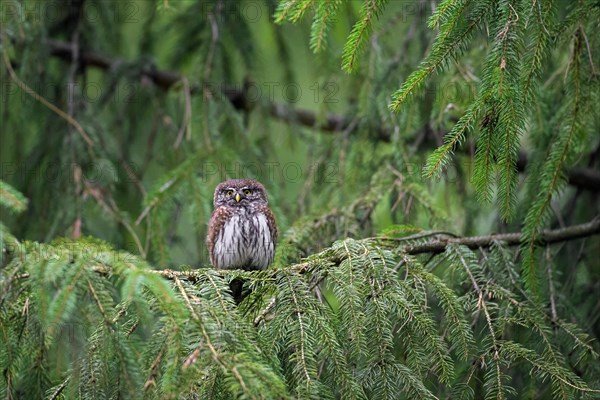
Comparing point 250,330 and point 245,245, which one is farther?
point 245,245

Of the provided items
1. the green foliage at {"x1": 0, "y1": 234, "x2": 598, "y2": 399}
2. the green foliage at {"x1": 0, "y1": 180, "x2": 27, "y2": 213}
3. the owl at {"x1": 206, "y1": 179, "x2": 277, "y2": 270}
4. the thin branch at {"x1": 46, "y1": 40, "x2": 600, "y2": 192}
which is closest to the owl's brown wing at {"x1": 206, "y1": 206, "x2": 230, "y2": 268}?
the owl at {"x1": 206, "y1": 179, "x2": 277, "y2": 270}

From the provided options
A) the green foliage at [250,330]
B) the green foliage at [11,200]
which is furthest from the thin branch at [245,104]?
the green foliage at [11,200]

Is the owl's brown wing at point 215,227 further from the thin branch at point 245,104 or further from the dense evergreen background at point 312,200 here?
the thin branch at point 245,104

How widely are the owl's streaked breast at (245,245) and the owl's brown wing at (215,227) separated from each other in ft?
0.10

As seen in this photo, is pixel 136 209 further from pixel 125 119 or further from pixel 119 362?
pixel 119 362

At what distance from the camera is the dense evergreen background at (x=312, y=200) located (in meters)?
2.37

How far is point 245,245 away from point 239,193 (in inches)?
14.4

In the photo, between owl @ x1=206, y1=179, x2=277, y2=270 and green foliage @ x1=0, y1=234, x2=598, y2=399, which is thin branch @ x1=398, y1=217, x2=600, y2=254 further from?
owl @ x1=206, y1=179, x2=277, y2=270

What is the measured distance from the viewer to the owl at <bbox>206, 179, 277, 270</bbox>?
169 inches

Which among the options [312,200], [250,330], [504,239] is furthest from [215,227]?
[250,330]

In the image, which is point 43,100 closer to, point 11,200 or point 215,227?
point 215,227

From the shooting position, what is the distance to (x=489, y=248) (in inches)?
138

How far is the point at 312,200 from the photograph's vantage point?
16.6 ft

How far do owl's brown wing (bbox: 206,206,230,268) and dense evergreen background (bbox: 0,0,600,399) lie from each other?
0.07m
